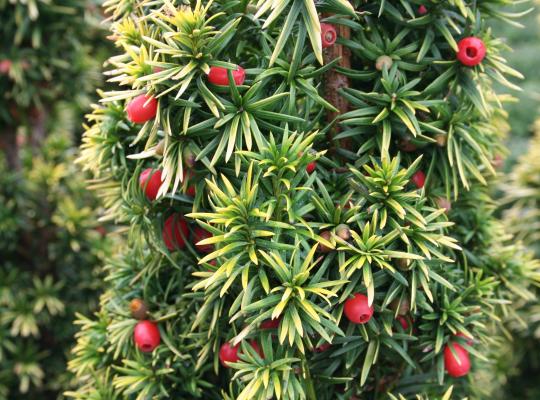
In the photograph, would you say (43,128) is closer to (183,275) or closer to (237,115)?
(183,275)

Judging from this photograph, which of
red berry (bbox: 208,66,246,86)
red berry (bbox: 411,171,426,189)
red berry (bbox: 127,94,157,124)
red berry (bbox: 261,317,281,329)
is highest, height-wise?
red berry (bbox: 208,66,246,86)

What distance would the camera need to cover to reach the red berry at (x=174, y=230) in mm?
1102

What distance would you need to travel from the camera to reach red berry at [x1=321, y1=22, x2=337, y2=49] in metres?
0.98

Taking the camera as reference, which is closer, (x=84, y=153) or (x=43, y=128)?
(x=84, y=153)

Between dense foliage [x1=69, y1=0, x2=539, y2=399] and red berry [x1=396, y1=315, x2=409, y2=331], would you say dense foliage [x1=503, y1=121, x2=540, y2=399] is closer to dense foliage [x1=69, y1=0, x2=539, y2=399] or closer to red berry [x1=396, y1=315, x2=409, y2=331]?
dense foliage [x1=69, y1=0, x2=539, y2=399]

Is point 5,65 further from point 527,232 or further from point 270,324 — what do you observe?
point 527,232

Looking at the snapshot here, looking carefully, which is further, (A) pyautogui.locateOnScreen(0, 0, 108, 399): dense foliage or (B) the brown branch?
(A) pyautogui.locateOnScreen(0, 0, 108, 399): dense foliage

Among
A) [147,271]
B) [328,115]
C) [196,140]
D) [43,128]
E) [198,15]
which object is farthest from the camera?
[43,128]

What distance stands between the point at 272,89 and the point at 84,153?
41 cm

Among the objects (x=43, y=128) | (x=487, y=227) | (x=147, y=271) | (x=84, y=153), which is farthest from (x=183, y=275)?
(x=43, y=128)

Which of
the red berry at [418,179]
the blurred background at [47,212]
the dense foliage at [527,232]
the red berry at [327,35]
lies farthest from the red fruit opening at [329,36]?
the dense foliage at [527,232]

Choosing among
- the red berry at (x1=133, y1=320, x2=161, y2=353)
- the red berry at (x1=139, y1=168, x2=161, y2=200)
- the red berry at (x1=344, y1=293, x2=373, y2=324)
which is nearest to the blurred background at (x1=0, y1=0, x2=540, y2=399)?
the red berry at (x1=133, y1=320, x2=161, y2=353)

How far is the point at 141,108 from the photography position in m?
0.94

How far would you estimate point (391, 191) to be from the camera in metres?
0.95
